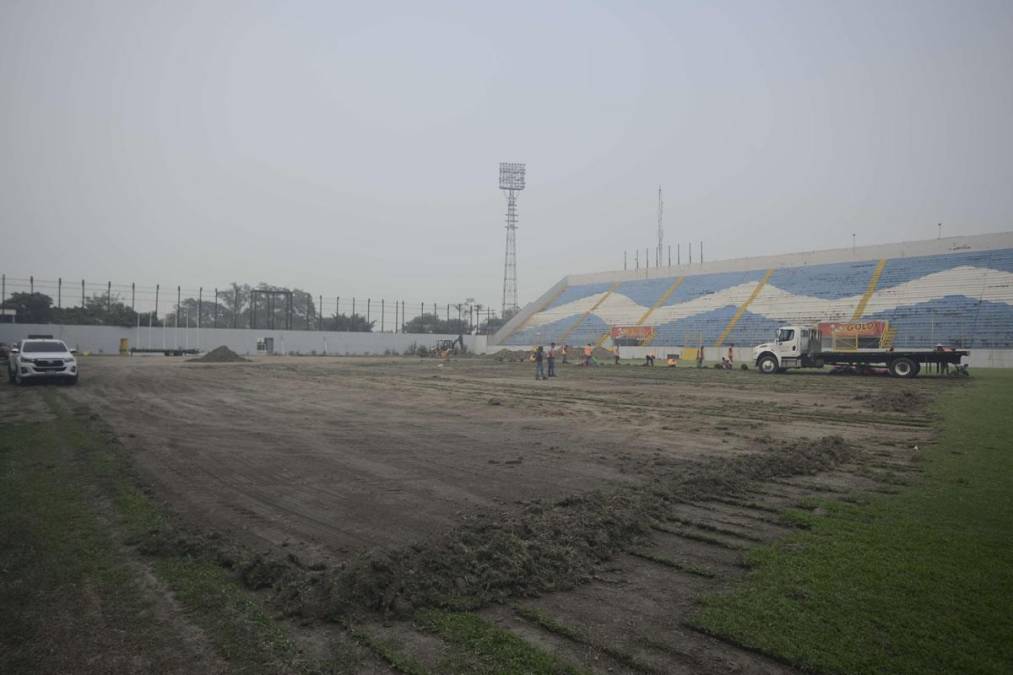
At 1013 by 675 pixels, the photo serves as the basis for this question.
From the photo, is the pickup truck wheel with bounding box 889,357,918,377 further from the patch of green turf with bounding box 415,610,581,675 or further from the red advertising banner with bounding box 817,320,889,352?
the patch of green turf with bounding box 415,610,581,675

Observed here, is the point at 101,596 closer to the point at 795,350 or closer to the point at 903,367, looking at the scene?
the point at 903,367

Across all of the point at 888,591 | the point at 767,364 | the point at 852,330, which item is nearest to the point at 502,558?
the point at 888,591

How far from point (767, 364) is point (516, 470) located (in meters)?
28.5

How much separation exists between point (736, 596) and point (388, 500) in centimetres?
357

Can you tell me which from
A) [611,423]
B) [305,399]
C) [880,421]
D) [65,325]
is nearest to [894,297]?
[880,421]

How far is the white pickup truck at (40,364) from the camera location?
63.8 ft

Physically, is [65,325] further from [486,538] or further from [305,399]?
[486,538]

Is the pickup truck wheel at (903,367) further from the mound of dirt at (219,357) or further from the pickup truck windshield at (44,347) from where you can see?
the mound of dirt at (219,357)

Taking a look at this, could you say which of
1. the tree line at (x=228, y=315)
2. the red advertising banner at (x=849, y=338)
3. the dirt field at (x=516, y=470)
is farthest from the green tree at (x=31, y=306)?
the red advertising banner at (x=849, y=338)

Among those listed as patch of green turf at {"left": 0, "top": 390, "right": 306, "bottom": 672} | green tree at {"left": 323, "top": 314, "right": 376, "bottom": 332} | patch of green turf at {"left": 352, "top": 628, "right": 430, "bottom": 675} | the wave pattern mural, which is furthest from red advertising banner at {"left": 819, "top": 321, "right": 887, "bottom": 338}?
green tree at {"left": 323, "top": 314, "right": 376, "bottom": 332}

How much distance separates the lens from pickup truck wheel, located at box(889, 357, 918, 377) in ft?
91.5

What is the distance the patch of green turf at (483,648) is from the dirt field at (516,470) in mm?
119

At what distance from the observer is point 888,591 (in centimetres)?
400

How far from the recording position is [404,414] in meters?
13.8
